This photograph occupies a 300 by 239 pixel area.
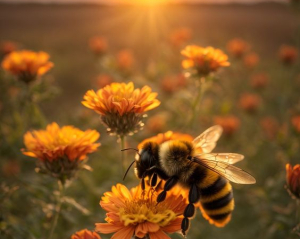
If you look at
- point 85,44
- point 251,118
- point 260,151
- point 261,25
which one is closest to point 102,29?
point 85,44

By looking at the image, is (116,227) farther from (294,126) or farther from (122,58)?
(122,58)

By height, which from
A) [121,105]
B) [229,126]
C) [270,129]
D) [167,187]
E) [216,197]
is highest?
[121,105]

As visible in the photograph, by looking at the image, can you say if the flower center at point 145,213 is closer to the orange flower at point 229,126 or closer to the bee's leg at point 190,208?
the bee's leg at point 190,208

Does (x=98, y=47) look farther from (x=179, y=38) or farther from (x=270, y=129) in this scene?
(x=270, y=129)

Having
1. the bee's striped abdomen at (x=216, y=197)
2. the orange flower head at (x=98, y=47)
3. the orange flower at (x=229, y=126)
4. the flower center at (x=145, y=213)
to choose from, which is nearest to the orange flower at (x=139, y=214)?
the flower center at (x=145, y=213)

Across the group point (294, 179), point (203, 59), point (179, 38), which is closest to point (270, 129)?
point (179, 38)

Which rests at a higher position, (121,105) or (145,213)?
(121,105)

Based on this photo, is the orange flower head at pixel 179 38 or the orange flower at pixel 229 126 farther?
the orange flower head at pixel 179 38
